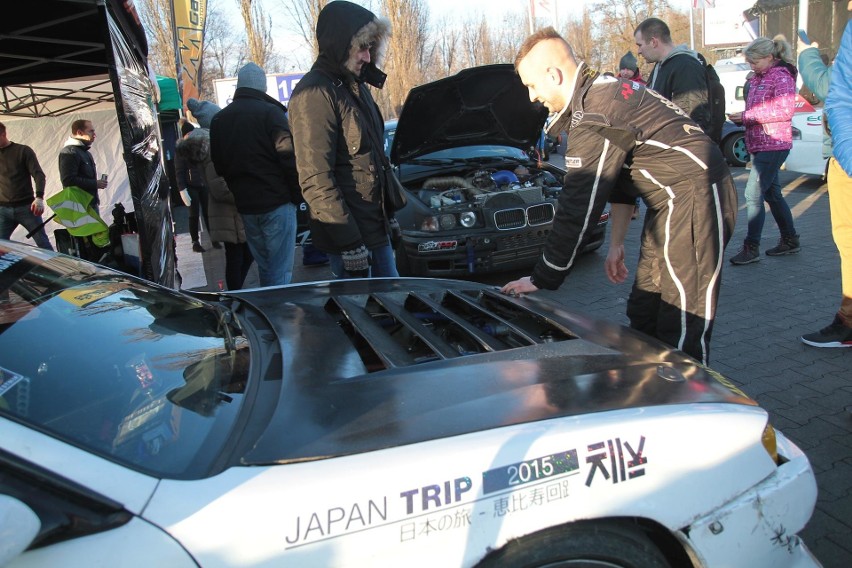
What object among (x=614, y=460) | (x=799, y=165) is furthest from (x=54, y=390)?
(x=799, y=165)

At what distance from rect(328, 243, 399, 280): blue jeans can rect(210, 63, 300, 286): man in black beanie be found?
79 centimetres

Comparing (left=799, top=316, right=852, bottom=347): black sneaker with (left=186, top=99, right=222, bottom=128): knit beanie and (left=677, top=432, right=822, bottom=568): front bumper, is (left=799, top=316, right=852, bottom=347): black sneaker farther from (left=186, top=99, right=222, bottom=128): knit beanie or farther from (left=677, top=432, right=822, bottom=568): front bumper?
(left=186, top=99, right=222, bottom=128): knit beanie

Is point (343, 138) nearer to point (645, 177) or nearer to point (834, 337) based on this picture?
point (645, 177)

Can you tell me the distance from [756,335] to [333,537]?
144 inches

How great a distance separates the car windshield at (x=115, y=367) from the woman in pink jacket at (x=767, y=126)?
5.02m

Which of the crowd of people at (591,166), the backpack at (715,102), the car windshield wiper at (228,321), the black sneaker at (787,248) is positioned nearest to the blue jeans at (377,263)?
the crowd of people at (591,166)

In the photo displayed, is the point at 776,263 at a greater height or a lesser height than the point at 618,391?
lesser

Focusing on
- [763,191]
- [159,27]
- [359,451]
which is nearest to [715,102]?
[763,191]

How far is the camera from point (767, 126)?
17.5 feet

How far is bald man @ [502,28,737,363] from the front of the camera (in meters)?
2.55

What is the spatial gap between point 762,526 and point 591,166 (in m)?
1.50

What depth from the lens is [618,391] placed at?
168 cm

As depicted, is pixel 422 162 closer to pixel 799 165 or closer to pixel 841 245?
pixel 841 245

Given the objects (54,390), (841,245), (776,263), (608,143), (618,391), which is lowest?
(776,263)
